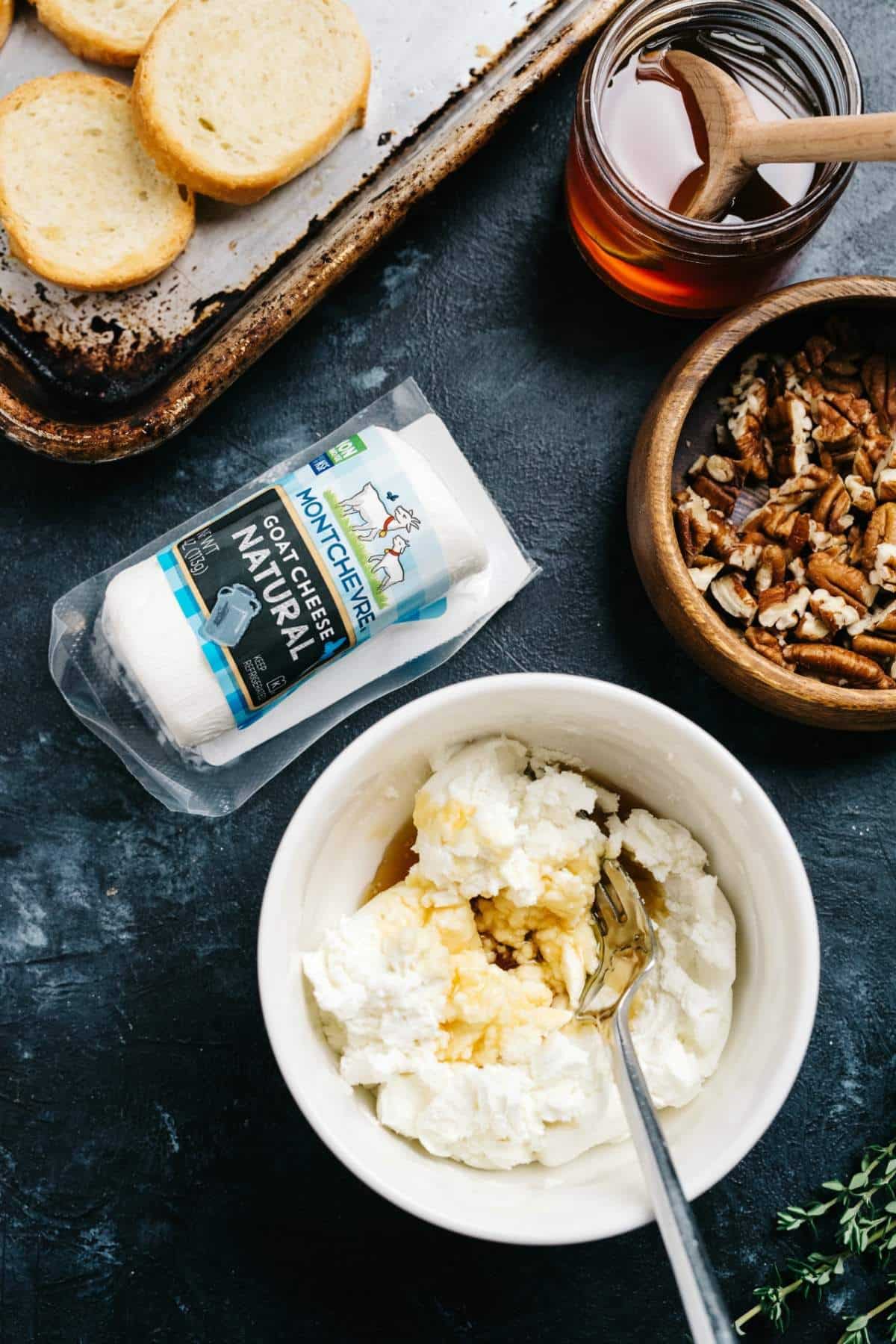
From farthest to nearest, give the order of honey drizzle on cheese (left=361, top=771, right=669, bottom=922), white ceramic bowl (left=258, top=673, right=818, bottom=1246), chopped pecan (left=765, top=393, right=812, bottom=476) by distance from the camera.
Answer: chopped pecan (left=765, top=393, right=812, bottom=476) < honey drizzle on cheese (left=361, top=771, right=669, bottom=922) < white ceramic bowl (left=258, top=673, right=818, bottom=1246)

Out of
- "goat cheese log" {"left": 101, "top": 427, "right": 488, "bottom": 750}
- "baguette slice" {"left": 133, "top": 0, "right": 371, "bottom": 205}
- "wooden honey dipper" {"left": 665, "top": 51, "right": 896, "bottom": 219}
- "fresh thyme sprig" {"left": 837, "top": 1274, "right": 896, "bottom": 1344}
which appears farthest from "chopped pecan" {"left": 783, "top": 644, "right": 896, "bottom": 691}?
"baguette slice" {"left": 133, "top": 0, "right": 371, "bottom": 205}

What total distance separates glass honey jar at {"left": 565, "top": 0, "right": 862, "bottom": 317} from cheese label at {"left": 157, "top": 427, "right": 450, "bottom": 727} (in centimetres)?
32

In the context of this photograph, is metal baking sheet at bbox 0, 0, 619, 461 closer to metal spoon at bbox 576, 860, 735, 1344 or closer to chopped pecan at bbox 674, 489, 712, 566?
chopped pecan at bbox 674, 489, 712, 566

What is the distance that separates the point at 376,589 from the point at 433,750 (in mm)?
183

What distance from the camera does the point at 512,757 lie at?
3.34 ft

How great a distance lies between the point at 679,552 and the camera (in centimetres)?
107

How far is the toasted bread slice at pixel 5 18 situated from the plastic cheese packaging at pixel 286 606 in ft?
1.80

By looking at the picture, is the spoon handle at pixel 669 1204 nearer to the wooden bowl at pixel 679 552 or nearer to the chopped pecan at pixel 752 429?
the wooden bowl at pixel 679 552

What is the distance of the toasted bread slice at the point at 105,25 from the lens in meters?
1.16

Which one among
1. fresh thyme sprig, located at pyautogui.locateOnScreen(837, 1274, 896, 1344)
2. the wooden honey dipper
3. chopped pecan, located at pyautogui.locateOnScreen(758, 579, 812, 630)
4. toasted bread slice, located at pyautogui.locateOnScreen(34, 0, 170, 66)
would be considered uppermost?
toasted bread slice, located at pyautogui.locateOnScreen(34, 0, 170, 66)

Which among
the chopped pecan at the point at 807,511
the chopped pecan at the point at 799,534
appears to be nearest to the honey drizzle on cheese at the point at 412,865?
the chopped pecan at the point at 807,511

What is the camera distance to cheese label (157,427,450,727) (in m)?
1.06

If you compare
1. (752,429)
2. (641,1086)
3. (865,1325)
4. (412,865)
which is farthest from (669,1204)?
(752,429)

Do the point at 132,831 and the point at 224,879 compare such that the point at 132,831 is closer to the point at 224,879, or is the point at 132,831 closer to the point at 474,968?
the point at 224,879
